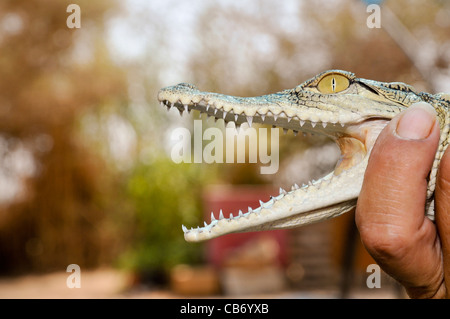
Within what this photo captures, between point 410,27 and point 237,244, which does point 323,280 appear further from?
point 410,27

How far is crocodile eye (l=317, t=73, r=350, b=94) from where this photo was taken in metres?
1.38

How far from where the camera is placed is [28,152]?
9664 mm

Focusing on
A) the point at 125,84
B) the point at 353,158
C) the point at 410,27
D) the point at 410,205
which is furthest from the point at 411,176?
the point at 125,84

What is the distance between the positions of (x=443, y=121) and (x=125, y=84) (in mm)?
10297

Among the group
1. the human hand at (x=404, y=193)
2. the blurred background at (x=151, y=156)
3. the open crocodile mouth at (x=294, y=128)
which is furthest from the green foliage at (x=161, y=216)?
the human hand at (x=404, y=193)

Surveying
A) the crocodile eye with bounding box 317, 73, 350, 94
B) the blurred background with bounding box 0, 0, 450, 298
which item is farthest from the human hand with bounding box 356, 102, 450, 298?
the blurred background with bounding box 0, 0, 450, 298

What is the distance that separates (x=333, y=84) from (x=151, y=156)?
7.56 metres

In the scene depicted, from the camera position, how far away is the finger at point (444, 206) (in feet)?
3.93

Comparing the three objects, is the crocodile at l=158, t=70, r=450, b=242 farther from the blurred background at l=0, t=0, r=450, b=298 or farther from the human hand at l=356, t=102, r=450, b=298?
the blurred background at l=0, t=0, r=450, b=298

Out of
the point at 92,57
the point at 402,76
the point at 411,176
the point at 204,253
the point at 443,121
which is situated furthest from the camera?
the point at 92,57

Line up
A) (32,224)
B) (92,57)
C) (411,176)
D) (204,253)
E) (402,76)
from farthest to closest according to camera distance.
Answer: (92,57) → (32,224) → (204,253) → (402,76) → (411,176)

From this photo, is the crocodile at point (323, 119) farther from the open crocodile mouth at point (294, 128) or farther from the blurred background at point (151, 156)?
the blurred background at point (151, 156)

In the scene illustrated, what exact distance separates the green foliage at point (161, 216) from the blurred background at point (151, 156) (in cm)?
2

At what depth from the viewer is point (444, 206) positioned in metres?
1.22
